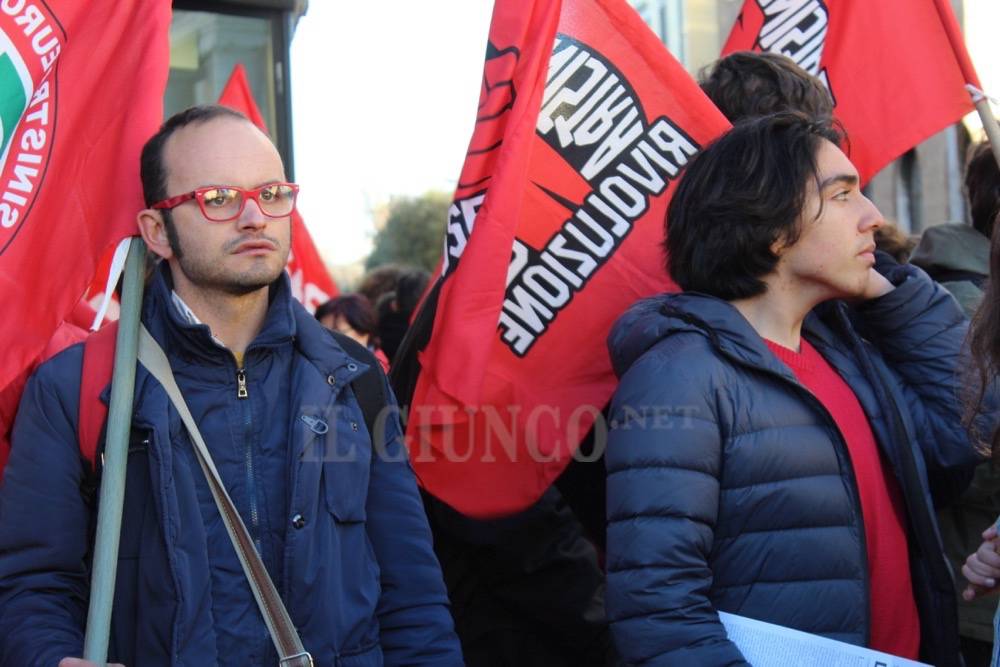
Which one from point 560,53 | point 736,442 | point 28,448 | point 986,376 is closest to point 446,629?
point 736,442

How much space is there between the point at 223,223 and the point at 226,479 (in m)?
0.53

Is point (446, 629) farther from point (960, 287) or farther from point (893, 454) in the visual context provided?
Result: point (960, 287)

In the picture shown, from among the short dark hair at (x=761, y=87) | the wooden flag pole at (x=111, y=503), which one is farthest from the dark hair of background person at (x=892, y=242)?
the wooden flag pole at (x=111, y=503)

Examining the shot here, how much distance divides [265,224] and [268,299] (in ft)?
0.75

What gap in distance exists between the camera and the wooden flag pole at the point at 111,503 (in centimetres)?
218

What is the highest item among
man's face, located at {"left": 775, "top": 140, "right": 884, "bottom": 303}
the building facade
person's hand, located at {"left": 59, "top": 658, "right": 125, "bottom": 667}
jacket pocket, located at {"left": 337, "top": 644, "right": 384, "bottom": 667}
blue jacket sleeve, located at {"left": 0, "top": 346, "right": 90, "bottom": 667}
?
the building facade

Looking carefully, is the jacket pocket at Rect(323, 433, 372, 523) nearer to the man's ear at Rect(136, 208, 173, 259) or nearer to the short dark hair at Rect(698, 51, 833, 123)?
the man's ear at Rect(136, 208, 173, 259)

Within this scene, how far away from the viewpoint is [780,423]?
7.86 feet

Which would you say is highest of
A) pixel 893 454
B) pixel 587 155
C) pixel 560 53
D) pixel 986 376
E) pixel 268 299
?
pixel 560 53

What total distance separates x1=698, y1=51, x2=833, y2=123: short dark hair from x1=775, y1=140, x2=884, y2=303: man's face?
0.37m

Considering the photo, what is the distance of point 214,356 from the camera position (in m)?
2.47

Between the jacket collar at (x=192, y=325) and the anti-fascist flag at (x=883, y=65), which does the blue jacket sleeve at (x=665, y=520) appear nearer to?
the jacket collar at (x=192, y=325)

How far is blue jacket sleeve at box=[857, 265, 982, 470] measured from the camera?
2.78 metres

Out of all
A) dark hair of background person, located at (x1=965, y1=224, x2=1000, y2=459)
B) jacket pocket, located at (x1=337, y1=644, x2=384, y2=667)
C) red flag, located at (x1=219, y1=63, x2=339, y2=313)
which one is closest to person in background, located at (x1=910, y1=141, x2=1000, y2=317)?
dark hair of background person, located at (x1=965, y1=224, x2=1000, y2=459)
